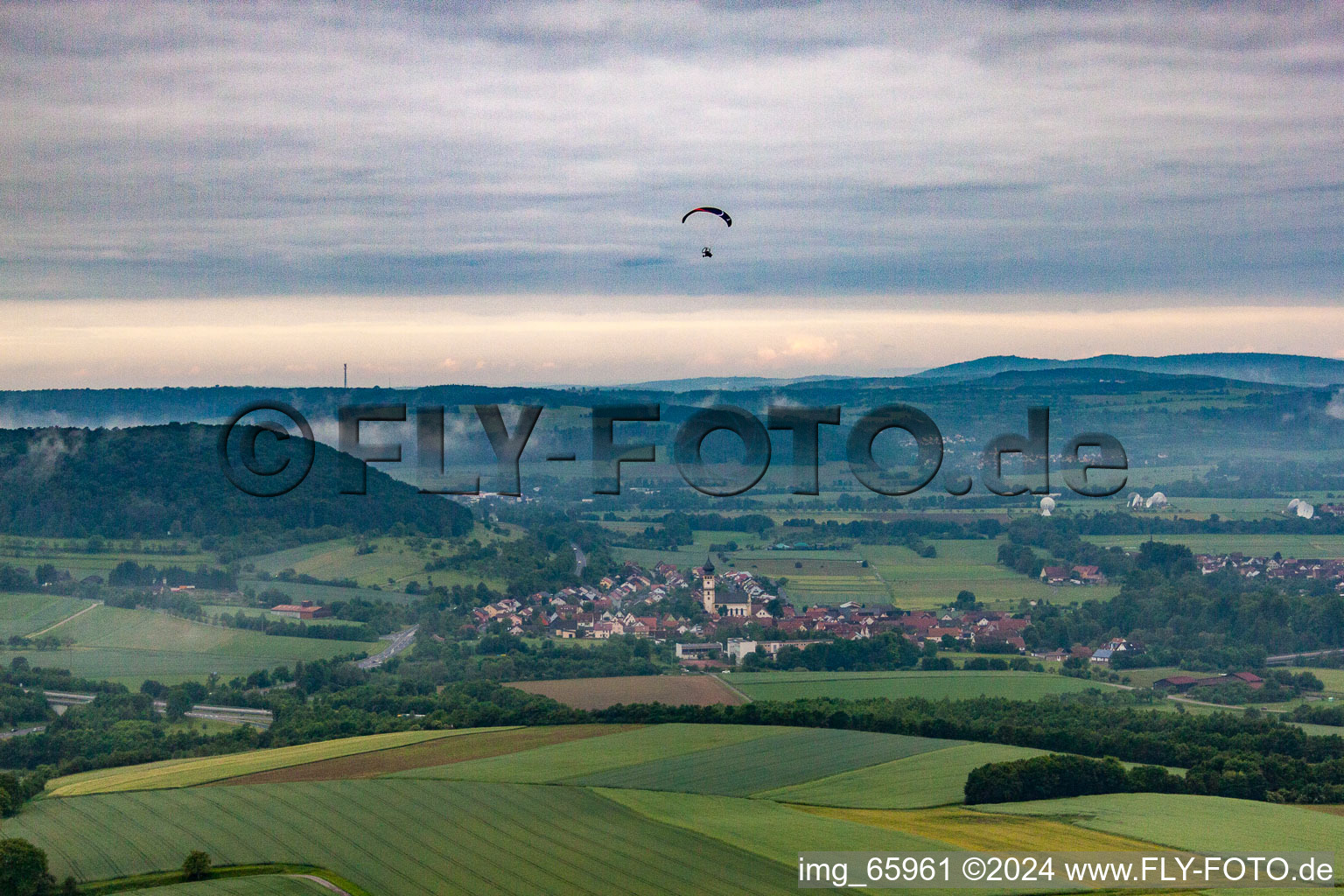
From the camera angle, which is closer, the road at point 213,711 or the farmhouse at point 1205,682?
the road at point 213,711

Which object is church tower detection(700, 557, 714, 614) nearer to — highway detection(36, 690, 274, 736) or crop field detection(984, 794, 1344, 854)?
highway detection(36, 690, 274, 736)

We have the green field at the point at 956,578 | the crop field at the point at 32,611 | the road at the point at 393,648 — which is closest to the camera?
the road at the point at 393,648

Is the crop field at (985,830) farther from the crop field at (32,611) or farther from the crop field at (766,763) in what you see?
the crop field at (32,611)

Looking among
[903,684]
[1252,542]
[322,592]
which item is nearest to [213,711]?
[322,592]

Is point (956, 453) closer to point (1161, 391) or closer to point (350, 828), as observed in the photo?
point (1161, 391)

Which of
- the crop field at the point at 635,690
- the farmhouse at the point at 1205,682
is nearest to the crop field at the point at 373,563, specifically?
the crop field at the point at 635,690

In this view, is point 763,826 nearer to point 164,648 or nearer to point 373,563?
point 164,648

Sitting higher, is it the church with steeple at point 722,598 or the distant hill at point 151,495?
the distant hill at point 151,495
